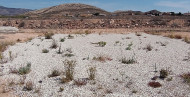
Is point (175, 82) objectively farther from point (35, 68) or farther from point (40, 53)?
point (40, 53)

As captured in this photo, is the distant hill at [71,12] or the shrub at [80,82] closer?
the shrub at [80,82]

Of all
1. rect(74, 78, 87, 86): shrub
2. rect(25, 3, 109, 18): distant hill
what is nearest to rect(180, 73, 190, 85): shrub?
rect(74, 78, 87, 86): shrub

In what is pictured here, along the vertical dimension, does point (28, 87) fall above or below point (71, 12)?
below

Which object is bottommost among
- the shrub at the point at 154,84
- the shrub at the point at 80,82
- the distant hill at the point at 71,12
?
the shrub at the point at 154,84

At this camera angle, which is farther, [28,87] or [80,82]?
[80,82]

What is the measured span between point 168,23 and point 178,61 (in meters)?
33.8

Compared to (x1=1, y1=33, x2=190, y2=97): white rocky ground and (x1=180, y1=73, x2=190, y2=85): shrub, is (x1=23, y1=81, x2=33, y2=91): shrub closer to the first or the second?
(x1=1, y1=33, x2=190, y2=97): white rocky ground

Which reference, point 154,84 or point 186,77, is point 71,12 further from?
point 154,84

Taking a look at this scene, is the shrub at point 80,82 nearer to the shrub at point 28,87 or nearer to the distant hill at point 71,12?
the shrub at point 28,87

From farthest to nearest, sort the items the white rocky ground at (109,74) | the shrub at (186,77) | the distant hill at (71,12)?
the distant hill at (71,12) → the shrub at (186,77) → the white rocky ground at (109,74)

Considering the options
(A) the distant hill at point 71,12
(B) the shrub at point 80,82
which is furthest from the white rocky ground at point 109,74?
(A) the distant hill at point 71,12

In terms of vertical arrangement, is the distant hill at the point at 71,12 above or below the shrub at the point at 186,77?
above

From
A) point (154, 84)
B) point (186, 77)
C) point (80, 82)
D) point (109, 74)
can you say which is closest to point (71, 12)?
point (109, 74)

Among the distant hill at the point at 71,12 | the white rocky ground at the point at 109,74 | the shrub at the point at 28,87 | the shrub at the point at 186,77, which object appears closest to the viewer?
the white rocky ground at the point at 109,74
